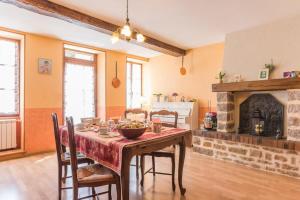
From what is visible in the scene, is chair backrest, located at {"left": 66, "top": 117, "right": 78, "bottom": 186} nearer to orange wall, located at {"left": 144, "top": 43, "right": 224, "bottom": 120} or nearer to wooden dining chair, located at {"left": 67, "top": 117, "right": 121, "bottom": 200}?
wooden dining chair, located at {"left": 67, "top": 117, "right": 121, "bottom": 200}

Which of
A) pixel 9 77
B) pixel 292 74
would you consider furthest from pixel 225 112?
pixel 9 77

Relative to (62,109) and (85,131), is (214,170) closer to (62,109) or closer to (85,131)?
(85,131)

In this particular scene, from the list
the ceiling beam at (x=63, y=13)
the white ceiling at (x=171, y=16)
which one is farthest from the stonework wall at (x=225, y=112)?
the ceiling beam at (x=63, y=13)

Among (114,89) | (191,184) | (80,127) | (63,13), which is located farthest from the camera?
(114,89)

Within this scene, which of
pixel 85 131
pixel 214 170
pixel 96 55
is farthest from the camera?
pixel 96 55

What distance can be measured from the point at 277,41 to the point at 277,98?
0.98 meters

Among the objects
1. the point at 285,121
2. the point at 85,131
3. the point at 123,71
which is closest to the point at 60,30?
the point at 123,71

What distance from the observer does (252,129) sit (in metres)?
3.60

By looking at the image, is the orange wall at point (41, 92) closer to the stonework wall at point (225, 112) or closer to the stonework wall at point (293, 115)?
the stonework wall at point (225, 112)

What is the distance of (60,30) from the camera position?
148 inches

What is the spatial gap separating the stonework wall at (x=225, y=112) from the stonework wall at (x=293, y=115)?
959 mm

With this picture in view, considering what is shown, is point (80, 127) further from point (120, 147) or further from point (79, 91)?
point (79, 91)

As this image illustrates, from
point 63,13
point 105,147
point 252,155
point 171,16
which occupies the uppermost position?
point 171,16

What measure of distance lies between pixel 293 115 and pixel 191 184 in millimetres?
1934
